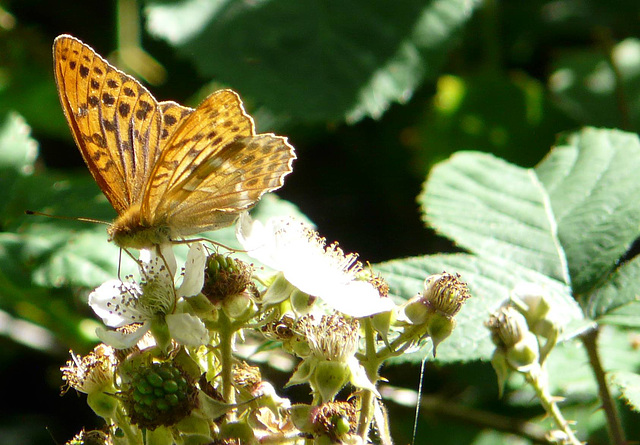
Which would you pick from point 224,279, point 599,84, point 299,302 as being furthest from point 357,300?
point 599,84

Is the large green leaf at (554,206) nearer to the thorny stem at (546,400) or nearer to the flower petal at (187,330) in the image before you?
the thorny stem at (546,400)

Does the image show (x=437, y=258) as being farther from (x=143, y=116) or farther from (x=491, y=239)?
(x=143, y=116)

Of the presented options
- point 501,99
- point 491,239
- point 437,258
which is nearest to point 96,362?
point 437,258

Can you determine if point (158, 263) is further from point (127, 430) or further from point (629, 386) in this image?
point (629, 386)

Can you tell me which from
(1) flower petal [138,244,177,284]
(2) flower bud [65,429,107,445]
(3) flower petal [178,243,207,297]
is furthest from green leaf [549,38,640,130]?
(2) flower bud [65,429,107,445]

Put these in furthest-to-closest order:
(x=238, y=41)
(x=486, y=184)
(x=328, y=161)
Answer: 1. (x=328, y=161)
2. (x=238, y=41)
3. (x=486, y=184)

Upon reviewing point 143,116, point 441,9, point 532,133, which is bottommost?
point 532,133

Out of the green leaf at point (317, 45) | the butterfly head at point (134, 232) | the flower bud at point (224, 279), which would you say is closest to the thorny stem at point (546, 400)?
the flower bud at point (224, 279)
